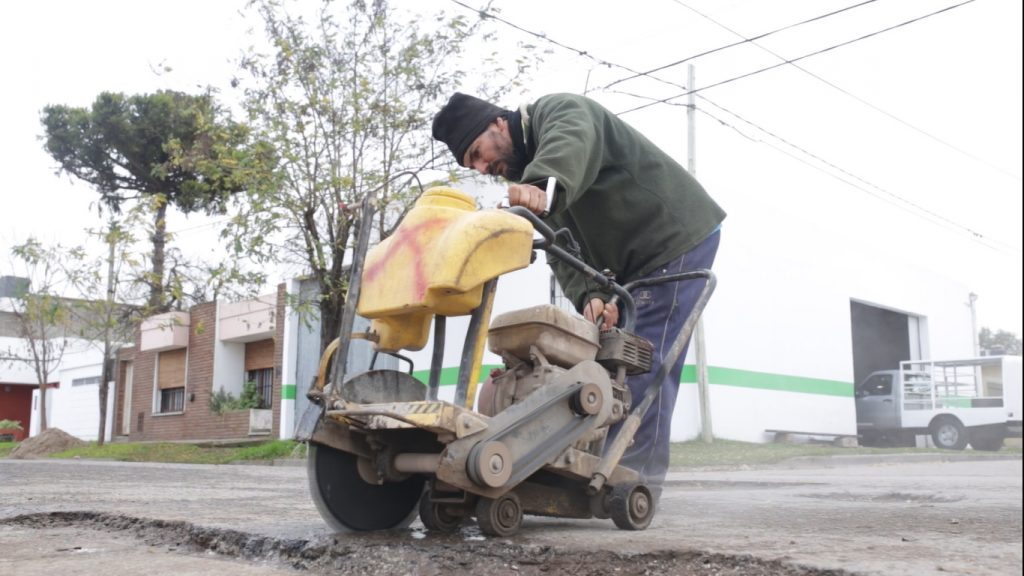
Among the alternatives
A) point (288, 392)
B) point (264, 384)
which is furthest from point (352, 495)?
point (264, 384)

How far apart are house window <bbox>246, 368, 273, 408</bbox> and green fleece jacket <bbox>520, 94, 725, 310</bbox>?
21359mm

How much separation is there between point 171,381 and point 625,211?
2697cm

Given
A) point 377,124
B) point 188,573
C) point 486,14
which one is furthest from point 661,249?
point 377,124

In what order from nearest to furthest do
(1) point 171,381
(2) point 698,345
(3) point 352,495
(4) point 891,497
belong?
(3) point 352,495 < (4) point 891,497 < (2) point 698,345 < (1) point 171,381

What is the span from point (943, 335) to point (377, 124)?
741 inches

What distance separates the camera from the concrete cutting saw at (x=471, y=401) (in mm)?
2357

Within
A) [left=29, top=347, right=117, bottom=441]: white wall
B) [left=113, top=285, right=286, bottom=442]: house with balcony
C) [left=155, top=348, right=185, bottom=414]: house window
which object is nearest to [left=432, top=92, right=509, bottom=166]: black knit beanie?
[left=113, top=285, right=286, bottom=442]: house with balcony

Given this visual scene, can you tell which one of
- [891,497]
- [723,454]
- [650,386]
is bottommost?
[723,454]

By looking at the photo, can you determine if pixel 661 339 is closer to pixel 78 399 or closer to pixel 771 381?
pixel 771 381

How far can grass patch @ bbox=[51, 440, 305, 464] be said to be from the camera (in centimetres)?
1350

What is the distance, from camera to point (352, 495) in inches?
112

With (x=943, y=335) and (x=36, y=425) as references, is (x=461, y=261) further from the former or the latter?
(x=36, y=425)

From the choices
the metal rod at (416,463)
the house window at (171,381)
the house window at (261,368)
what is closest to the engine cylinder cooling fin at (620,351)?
the metal rod at (416,463)

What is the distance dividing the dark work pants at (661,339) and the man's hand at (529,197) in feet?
2.91
